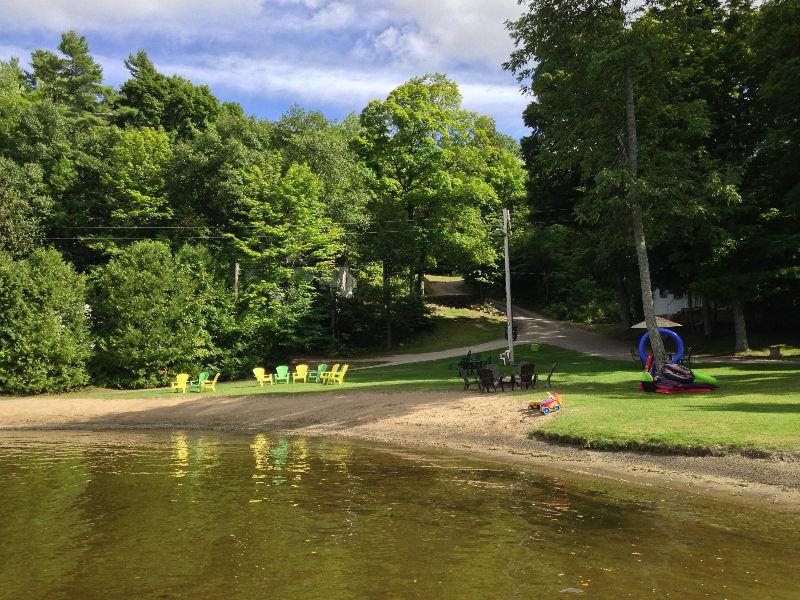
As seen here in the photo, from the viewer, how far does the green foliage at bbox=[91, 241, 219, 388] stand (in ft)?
107

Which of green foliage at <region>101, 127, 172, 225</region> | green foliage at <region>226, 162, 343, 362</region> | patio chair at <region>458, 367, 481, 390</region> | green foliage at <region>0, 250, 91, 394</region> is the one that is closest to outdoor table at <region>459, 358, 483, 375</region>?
patio chair at <region>458, 367, 481, 390</region>

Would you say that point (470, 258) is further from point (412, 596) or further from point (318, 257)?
point (412, 596)

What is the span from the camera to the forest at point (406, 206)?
81.8ft

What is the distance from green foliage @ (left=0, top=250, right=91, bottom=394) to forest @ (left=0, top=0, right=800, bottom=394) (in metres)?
0.10

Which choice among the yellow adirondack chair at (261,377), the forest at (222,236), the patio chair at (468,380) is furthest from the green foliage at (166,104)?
the patio chair at (468,380)

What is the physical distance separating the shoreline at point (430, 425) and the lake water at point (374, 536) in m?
1.09

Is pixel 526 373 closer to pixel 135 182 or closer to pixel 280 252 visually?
pixel 280 252

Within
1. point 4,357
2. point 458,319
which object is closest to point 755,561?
point 4,357

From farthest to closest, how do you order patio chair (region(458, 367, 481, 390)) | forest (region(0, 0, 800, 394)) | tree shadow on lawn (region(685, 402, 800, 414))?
1. forest (region(0, 0, 800, 394))
2. patio chair (region(458, 367, 481, 390))
3. tree shadow on lawn (region(685, 402, 800, 414))

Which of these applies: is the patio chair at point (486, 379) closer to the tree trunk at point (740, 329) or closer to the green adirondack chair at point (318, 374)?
the green adirondack chair at point (318, 374)

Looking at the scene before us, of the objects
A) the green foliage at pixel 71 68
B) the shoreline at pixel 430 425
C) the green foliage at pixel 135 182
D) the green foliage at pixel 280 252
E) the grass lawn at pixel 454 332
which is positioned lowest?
the shoreline at pixel 430 425

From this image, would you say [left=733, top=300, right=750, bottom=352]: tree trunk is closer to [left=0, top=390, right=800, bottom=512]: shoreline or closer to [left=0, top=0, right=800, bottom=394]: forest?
[left=0, top=0, right=800, bottom=394]: forest

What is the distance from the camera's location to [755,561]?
746 cm

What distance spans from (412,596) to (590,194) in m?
20.5
